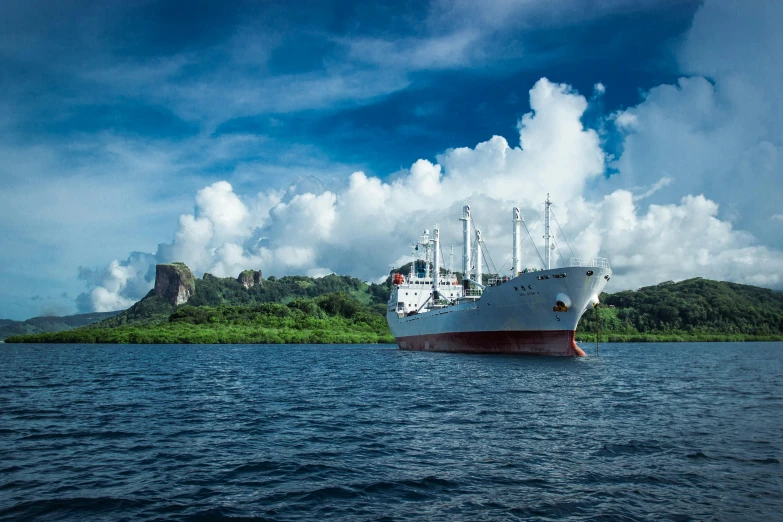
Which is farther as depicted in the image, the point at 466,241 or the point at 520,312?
the point at 466,241

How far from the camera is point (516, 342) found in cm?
5981

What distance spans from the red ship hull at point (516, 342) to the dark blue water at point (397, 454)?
Answer: 24.5 m

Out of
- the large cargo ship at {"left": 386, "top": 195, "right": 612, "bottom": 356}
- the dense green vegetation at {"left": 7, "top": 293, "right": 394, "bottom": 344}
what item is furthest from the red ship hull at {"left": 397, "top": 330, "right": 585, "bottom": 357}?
the dense green vegetation at {"left": 7, "top": 293, "right": 394, "bottom": 344}

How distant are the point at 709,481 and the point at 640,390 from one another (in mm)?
19749

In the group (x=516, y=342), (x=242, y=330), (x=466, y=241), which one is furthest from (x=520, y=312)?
(x=242, y=330)

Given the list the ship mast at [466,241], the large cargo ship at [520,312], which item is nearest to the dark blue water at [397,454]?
the large cargo ship at [520,312]

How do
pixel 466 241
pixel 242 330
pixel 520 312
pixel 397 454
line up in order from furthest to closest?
pixel 242 330
pixel 466 241
pixel 520 312
pixel 397 454

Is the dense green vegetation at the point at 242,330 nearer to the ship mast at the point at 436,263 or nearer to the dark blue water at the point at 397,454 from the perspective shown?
the ship mast at the point at 436,263

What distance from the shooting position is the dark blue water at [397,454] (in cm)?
1177

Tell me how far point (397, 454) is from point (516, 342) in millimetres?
45730

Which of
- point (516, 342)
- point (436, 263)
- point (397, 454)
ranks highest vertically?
point (436, 263)

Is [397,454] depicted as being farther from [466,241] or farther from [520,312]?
[466,241]

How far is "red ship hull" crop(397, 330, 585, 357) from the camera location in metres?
56.3

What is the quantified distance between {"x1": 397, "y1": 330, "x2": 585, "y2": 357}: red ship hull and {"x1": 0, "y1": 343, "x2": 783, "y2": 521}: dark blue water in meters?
24.5
